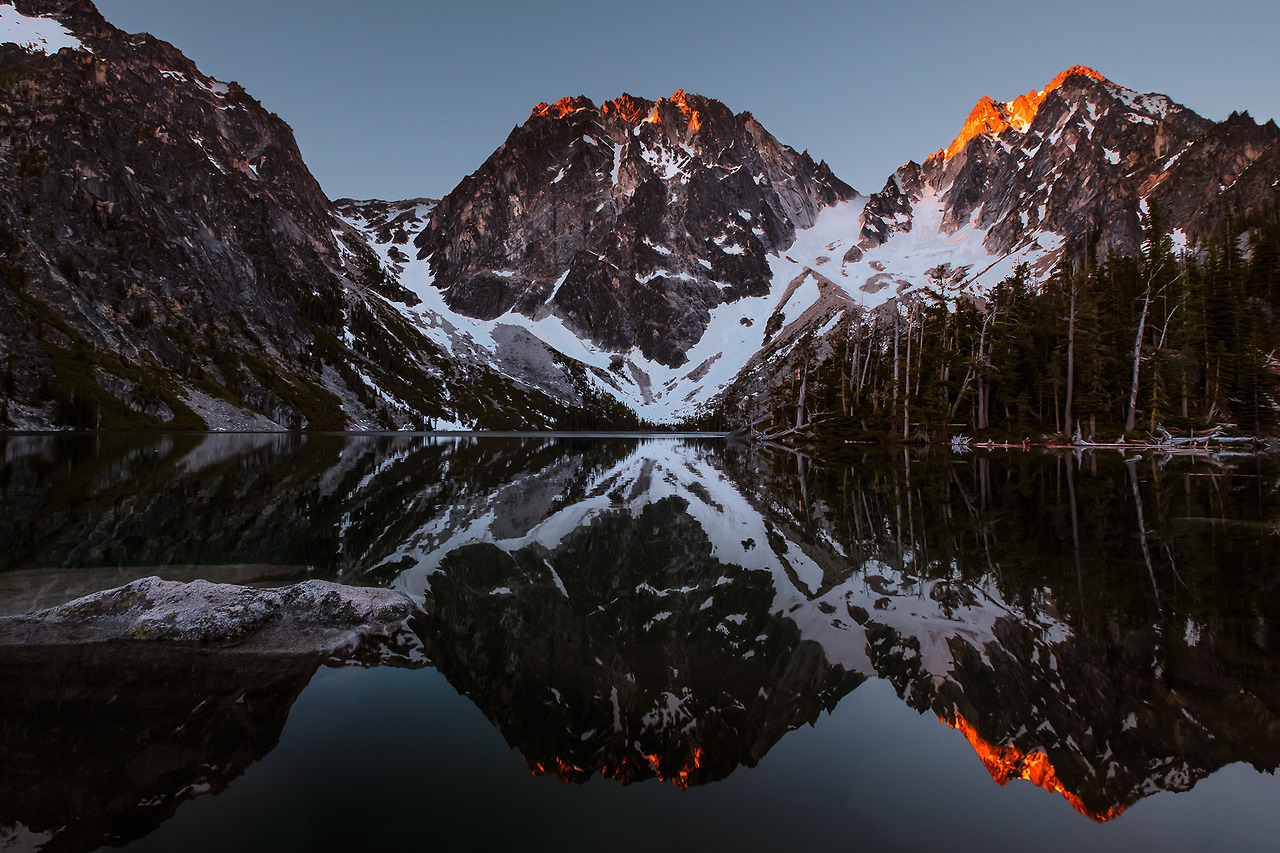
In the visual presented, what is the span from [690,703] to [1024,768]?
3.18 meters

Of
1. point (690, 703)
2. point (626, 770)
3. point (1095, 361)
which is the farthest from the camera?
point (1095, 361)

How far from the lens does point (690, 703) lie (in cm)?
692

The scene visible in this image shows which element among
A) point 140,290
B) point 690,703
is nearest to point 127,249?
point 140,290

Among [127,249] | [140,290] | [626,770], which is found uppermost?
[127,249]

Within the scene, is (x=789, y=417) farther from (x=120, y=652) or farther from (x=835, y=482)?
(x=120, y=652)

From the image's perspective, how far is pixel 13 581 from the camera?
36.3 ft

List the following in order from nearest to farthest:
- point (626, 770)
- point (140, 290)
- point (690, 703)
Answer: point (626, 770) → point (690, 703) → point (140, 290)

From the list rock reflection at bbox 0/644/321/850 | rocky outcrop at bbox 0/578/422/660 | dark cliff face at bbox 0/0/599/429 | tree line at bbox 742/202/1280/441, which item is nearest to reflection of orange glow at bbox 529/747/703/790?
rock reflection at bbox 0/644/321/850

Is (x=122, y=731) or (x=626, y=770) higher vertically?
(x=626, y=770)

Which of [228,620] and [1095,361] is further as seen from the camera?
[1095,361]

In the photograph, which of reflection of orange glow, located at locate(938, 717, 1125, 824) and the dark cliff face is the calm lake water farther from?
the dark cliff face

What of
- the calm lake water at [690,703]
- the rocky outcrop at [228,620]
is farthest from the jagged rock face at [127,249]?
the calm lake water at [690,703]

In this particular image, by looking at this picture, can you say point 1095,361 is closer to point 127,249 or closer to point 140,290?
point 140,290

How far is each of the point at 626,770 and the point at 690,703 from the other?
1.52m
